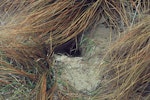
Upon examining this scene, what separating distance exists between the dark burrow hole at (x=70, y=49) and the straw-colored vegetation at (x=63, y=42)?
26mm

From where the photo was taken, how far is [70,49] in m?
1.84

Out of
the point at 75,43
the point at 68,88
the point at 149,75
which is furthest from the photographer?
the point at 75,43

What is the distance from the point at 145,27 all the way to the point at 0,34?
0.71 m

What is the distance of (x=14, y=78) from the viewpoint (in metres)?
1.72

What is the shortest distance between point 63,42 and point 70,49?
6 cm

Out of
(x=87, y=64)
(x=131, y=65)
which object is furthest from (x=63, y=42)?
(x=131, y=65)

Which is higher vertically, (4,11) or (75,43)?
(4,11)

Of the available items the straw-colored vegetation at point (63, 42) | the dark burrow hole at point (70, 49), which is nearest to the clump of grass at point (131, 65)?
the straw-colored vegetation at point (63, 42)

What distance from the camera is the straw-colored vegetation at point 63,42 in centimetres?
154

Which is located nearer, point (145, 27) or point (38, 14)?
point (145, 27)

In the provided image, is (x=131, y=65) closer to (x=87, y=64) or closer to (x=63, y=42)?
(x=87, y=64)

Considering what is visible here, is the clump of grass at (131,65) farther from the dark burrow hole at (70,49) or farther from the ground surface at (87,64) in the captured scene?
the dark burrow hole at (70,49)

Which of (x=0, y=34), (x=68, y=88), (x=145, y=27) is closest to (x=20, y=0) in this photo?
(x=0, y=34)

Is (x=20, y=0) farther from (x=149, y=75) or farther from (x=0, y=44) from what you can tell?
(x=149, y=75)
